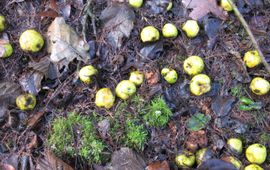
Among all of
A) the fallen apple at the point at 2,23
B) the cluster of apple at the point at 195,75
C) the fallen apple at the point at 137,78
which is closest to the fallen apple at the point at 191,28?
the cluster of apple at the point at 195,75

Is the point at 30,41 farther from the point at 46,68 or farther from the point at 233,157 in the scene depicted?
the point at 233,157

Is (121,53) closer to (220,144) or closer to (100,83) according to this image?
(100,83)

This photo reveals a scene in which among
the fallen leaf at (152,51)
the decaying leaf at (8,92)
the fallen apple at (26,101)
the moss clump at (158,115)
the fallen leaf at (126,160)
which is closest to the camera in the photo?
the fallen leaf at (126,160)

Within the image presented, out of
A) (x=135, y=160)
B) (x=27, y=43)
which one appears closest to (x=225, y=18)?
(x=135, y=160)

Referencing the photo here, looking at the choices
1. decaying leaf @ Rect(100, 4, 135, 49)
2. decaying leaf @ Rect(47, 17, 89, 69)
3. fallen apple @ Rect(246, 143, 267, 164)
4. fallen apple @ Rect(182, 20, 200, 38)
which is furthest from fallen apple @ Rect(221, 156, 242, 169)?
decaying leaf @ Rect(47, 17, 89, 69)

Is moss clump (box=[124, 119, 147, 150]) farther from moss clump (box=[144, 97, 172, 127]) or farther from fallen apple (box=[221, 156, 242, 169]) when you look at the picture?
fallen apple (box=[221, 156, 242, 169])

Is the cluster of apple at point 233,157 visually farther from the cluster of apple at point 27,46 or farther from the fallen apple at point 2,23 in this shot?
the fallen apple at point 2,23
